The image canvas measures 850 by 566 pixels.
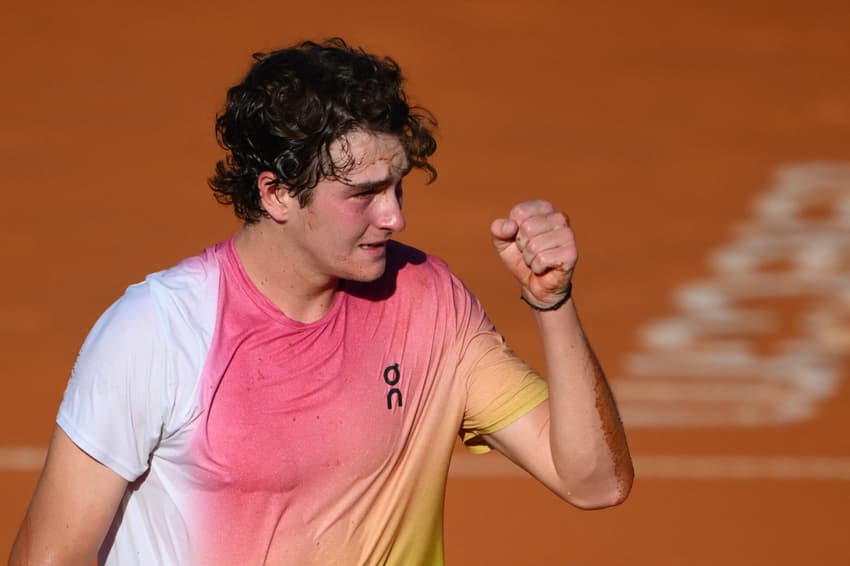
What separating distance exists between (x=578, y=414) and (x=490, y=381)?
0.32 meters

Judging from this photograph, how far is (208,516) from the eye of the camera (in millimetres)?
3967

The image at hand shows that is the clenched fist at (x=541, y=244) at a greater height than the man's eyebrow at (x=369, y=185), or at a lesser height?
lesser

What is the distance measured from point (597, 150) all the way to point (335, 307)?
871 cm

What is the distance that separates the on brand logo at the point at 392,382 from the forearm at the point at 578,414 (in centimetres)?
43

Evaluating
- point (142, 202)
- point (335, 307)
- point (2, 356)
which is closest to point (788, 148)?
point (142, 202)

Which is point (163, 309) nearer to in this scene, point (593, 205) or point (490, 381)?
point (490, 381)

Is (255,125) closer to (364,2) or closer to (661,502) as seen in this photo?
(661,502)

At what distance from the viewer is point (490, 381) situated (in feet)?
14.0

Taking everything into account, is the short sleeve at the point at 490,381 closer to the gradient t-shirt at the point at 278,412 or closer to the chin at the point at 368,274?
the gradient t-shirt at the point at 278,412

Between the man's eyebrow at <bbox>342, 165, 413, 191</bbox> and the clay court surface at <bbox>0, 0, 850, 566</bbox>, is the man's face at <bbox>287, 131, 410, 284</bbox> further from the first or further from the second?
the clay court surface at <bbox>0, 0, 850, 566</bbox>

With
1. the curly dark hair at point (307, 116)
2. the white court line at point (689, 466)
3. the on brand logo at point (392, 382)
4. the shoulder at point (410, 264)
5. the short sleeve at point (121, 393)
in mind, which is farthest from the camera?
the white court line at point (689, 466)

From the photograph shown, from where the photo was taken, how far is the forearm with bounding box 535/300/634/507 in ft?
13.3

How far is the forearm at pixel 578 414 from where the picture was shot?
4.06 metres

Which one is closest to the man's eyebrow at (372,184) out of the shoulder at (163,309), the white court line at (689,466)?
the shoulder at (163,309)
